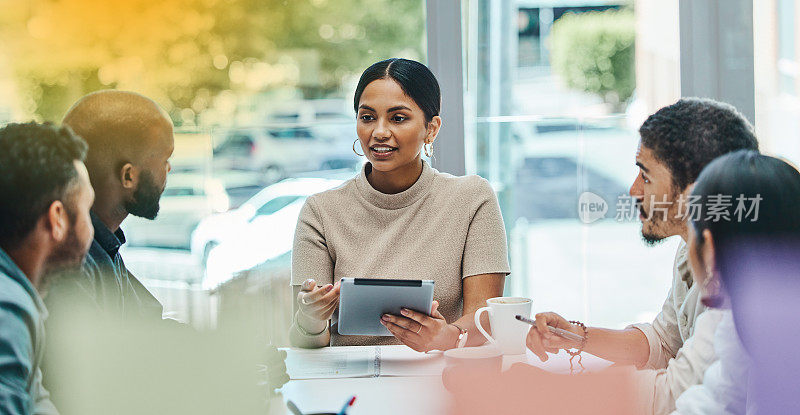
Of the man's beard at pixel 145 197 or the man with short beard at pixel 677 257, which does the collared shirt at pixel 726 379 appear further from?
the man's beard at pixel 145 197

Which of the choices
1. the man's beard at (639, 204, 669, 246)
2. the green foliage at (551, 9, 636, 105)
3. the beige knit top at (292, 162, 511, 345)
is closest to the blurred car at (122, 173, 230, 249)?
the beige knit top at (292, 162, 511, 345)

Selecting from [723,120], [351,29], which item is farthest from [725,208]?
[351,29]

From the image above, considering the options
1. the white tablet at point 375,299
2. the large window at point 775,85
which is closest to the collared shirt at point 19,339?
the white tablet at point 375,299

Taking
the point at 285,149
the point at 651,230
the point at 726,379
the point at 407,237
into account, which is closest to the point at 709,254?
the point at 726,379

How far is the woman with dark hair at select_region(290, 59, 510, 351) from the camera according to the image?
1.65 m

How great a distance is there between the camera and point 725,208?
77cm

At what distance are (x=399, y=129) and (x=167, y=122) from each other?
765mm

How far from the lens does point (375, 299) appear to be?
4.22ft

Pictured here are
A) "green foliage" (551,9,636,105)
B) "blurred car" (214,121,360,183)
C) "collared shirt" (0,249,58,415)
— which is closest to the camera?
"collared shirt" (0,249,58,415)

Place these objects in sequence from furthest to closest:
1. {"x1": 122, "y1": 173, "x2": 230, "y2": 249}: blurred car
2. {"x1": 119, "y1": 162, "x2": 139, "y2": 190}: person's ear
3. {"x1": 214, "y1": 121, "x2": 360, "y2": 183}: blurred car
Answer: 1. {"x1": 214, "y1": 121, "x2": 360, "y2": 183}: blurred car
2. {"x1": 122, "y1": 173, "x2": 230, "y2": 249}: blurred car
3. {"x1": 119, "y1": 162, "x2": 139, "y2": 190}: person's ear

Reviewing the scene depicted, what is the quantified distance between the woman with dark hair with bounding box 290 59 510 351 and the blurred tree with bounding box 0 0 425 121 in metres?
0.22

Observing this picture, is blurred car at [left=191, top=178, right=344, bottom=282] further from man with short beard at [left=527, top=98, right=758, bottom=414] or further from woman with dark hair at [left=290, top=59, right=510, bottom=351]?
man with short beard at [left=527, top=98, right=758, bottom=414]

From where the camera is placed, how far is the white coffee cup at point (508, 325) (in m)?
1.32

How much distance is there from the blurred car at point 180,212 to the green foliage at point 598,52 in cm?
107
